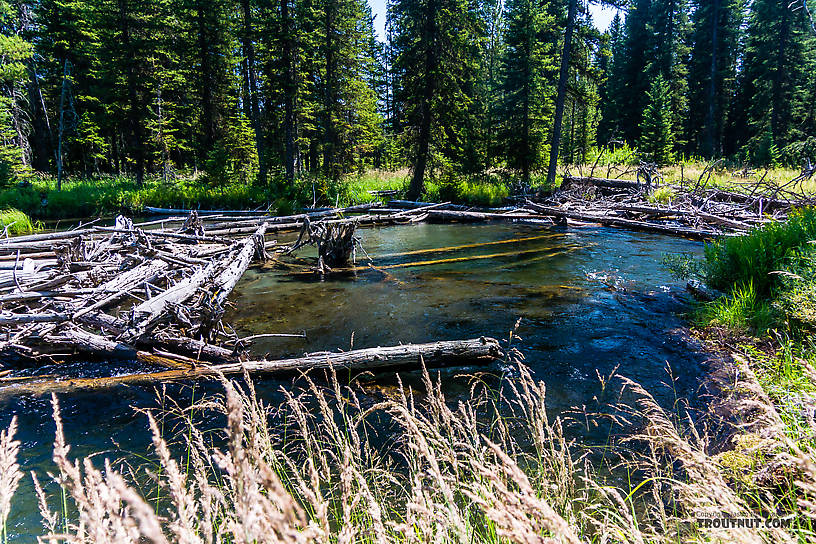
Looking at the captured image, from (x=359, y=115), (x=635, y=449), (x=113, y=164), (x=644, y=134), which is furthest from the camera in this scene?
(x=113, y=164)

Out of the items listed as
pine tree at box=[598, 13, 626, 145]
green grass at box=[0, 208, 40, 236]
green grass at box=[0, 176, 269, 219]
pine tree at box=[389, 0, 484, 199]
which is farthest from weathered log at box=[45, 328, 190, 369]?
pine tree at box=[598, 13, 626, 145]

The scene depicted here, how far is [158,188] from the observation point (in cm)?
2448

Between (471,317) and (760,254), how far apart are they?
482cm

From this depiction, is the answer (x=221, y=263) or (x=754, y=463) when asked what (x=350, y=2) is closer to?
(x=221, y=263)

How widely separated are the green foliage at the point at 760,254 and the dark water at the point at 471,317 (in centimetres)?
118

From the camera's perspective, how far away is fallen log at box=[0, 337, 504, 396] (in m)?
5.55

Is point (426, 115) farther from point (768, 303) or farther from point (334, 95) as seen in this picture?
A: point (768, 303)

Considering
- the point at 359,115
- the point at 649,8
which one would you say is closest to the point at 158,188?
the point at 359,115

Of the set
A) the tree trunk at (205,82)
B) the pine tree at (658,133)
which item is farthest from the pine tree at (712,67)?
the tree trunk at (205,82)

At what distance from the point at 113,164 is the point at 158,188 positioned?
22.1 m

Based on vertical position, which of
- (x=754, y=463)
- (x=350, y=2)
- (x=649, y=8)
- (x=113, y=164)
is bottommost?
(x=754, y=463)

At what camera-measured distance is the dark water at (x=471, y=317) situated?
16.5 feet

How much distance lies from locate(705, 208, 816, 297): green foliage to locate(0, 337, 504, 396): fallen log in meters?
4.49

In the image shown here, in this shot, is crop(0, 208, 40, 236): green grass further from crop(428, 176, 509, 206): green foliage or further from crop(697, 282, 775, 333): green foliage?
crop(697, 282, 775, 333): green foliage
